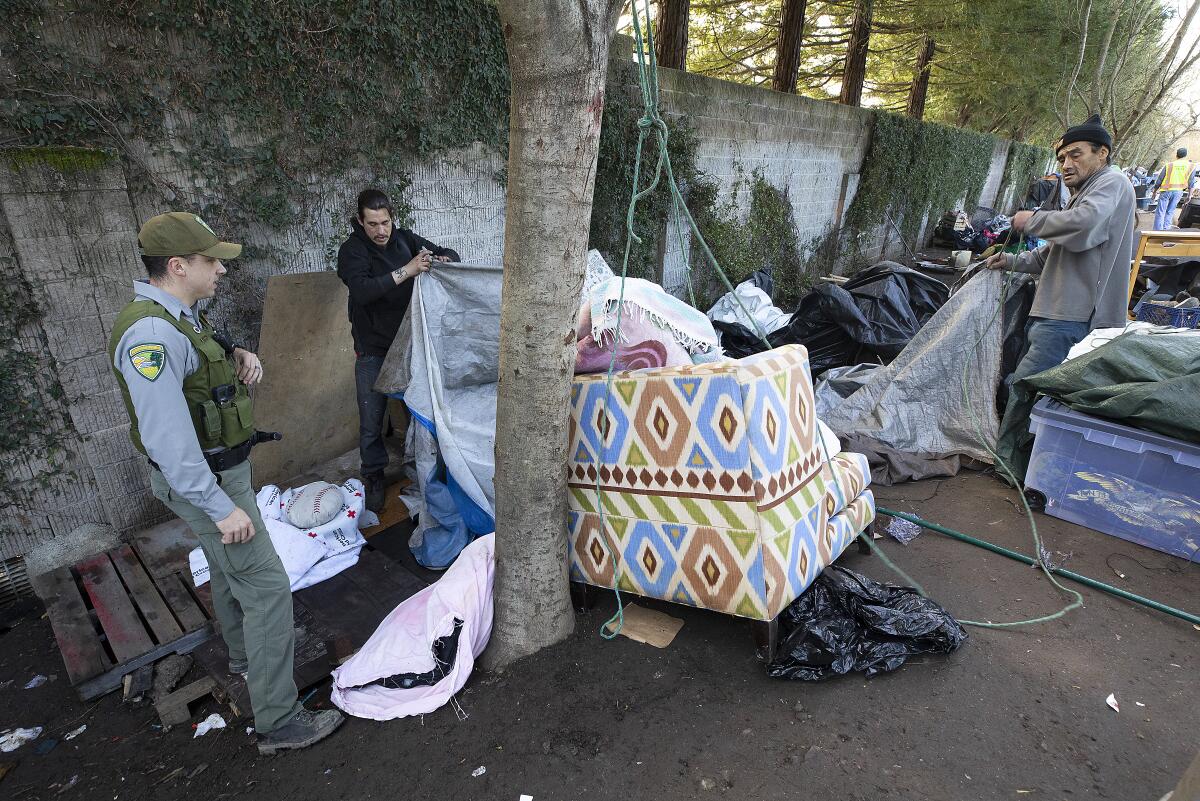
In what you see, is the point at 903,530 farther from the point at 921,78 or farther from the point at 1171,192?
the point at 921,78

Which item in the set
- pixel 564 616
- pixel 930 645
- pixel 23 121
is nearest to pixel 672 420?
pixel 564 616

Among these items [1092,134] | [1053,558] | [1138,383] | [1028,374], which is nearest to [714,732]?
[1053,558]

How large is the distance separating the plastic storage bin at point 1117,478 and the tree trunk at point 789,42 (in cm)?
762

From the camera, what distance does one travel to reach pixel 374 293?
353 centimetres

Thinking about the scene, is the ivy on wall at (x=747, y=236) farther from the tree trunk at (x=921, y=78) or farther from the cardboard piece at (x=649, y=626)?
the tree trunk at (x=921, y=78)

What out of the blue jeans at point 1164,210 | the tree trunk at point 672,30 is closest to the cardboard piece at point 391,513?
the tree trunk at point 672,30

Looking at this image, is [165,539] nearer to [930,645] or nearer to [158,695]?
[158,695]

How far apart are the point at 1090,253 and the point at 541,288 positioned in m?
3.80

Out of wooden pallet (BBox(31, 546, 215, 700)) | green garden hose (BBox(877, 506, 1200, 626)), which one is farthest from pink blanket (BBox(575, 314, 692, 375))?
wooden pallet (BBox(31, 546, 215, 700))

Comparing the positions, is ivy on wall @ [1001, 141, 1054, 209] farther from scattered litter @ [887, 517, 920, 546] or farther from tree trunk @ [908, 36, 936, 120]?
scattered litter @ [887, 517, 920, 546]

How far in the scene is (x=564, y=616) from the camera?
2.75m

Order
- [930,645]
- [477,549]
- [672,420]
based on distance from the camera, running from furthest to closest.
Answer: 1. [477,549]
2. [930,645]
3. [672,420]

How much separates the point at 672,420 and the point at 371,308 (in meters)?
2.18

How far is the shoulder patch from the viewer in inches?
76.7
